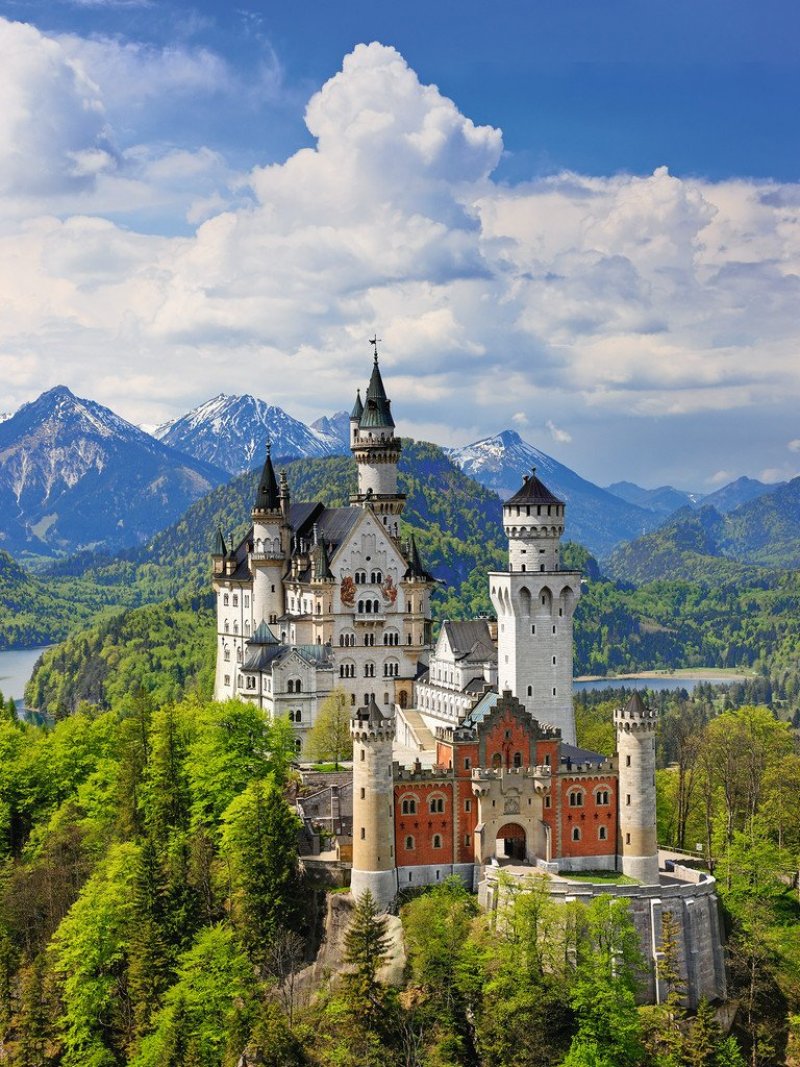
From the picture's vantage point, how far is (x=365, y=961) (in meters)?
76.6

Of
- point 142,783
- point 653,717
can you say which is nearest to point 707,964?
point 653,717

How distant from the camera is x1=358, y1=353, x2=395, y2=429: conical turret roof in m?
136

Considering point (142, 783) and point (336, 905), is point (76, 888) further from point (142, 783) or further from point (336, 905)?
point (336, 905)

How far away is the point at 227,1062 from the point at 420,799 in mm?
18245

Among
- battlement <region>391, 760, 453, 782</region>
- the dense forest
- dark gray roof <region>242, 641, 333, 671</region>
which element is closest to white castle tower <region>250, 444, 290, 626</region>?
dark gray roof <region>242, 641, 333, 671</region>

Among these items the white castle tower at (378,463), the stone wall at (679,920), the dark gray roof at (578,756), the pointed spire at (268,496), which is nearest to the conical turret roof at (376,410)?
the white castle tower at (378,463)

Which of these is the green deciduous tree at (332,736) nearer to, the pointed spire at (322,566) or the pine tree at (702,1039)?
the pointed spire at (322,566)

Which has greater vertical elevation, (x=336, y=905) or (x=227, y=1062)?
(x=336, y=905)

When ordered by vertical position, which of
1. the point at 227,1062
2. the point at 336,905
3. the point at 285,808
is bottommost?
the point at 227,1062

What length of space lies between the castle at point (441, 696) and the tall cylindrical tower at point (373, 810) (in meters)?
0.10

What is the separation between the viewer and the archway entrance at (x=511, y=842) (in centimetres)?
8738

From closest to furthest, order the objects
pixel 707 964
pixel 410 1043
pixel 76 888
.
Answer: pixel 410 1043 < pixel 707 964 < pixel 76 888

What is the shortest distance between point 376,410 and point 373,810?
5994cm

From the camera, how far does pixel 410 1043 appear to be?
7588 cm
